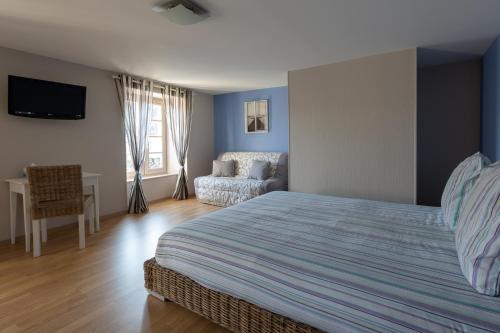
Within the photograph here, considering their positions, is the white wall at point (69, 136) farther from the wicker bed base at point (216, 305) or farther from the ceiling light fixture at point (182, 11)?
the wicker bed base at point (216, 305)

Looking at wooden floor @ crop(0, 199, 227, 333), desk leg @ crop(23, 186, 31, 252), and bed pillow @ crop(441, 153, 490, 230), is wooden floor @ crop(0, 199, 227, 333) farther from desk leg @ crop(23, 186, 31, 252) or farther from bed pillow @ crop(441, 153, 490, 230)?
bed pillow @ crop(441, 153, 490, 230)

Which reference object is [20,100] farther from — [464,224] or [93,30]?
[464,224]

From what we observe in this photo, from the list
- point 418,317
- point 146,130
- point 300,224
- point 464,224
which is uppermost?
point 146,130

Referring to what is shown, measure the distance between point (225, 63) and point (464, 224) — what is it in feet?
10.6

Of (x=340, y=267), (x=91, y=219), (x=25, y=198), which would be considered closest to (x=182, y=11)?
(x=340, y=267)

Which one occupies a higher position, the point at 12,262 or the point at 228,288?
the point at 228,288

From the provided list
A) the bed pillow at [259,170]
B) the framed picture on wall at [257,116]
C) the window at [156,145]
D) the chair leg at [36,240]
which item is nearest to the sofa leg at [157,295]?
the chair leg at [36,240]

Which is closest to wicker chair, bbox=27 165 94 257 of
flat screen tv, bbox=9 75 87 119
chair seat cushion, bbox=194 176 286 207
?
flat screen tv, bbox=9 75 87 119

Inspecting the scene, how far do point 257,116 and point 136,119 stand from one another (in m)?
2.33

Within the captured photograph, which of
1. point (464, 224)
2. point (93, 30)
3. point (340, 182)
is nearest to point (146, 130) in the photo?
point (93, 30)

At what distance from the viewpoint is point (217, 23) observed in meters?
2.52

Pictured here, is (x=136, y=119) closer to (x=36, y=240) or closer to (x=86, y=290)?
(x=36, y=240)

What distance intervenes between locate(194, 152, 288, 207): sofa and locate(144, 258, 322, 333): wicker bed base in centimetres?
271

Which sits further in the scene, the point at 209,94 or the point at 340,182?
the point at 209,94
